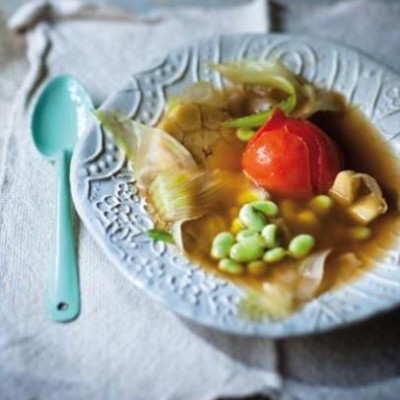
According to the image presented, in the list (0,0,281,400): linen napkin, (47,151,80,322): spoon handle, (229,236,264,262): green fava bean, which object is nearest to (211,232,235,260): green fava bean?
(229,236,264,262): green fava bean

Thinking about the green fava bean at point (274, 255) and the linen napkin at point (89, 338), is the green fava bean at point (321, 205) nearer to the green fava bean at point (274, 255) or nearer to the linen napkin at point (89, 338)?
the green fava bean at point (274, 255)

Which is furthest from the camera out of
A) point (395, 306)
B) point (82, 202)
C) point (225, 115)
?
point (225, 115)

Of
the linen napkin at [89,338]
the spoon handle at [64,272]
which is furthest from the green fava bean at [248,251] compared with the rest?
the spoon handle at [64,272]

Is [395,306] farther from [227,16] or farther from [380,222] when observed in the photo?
[227,16]

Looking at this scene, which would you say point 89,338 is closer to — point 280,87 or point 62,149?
point 62,149

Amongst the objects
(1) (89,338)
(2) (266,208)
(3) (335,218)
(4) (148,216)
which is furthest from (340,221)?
(1) (89,338)

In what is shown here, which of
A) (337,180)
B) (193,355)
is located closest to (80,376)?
(193,355)
